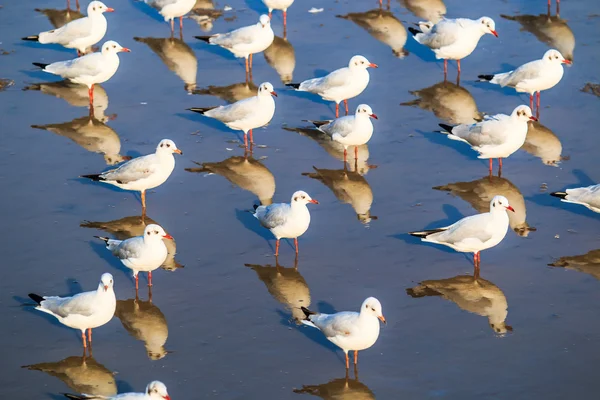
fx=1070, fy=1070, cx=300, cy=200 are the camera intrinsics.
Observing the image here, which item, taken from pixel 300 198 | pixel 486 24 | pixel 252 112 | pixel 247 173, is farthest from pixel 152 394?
pixel 486 24

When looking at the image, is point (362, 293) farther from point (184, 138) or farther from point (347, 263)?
point (184, 138)

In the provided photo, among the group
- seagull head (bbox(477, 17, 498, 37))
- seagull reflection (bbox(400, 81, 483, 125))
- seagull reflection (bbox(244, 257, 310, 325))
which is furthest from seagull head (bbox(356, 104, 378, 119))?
seagull head (bbox(477, 17, 498, 37))

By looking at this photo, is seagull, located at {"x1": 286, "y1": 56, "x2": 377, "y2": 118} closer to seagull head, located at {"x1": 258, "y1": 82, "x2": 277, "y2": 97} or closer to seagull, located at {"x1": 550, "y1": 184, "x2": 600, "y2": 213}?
seagull head, located at {"x1": 258, "y1": 82, "x2": 277, "y2": 97}

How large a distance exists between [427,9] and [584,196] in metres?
9.06

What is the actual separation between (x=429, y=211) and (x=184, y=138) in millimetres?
4571

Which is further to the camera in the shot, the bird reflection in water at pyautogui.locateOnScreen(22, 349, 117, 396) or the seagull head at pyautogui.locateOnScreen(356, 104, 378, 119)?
the seagull head at pyautogui.locateOnScreen(356, 104, 378, 119)

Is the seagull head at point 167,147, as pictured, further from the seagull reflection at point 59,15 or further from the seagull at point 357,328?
the seagull reflection at point 59,15

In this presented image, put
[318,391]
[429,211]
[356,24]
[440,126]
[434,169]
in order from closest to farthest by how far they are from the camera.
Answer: [318,391]
[429,211]
[434,169]
[440,126]
[356,24]

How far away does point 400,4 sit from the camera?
22969 mm

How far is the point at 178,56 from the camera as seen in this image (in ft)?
67.8

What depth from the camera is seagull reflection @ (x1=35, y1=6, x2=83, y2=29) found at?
73.4ft

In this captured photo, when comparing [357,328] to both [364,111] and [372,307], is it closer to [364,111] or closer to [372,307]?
[372,307]

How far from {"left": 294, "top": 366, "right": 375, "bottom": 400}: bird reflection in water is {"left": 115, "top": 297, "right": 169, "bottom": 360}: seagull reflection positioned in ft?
5.78

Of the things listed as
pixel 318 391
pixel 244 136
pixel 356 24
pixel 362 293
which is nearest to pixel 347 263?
pixel 362 293
